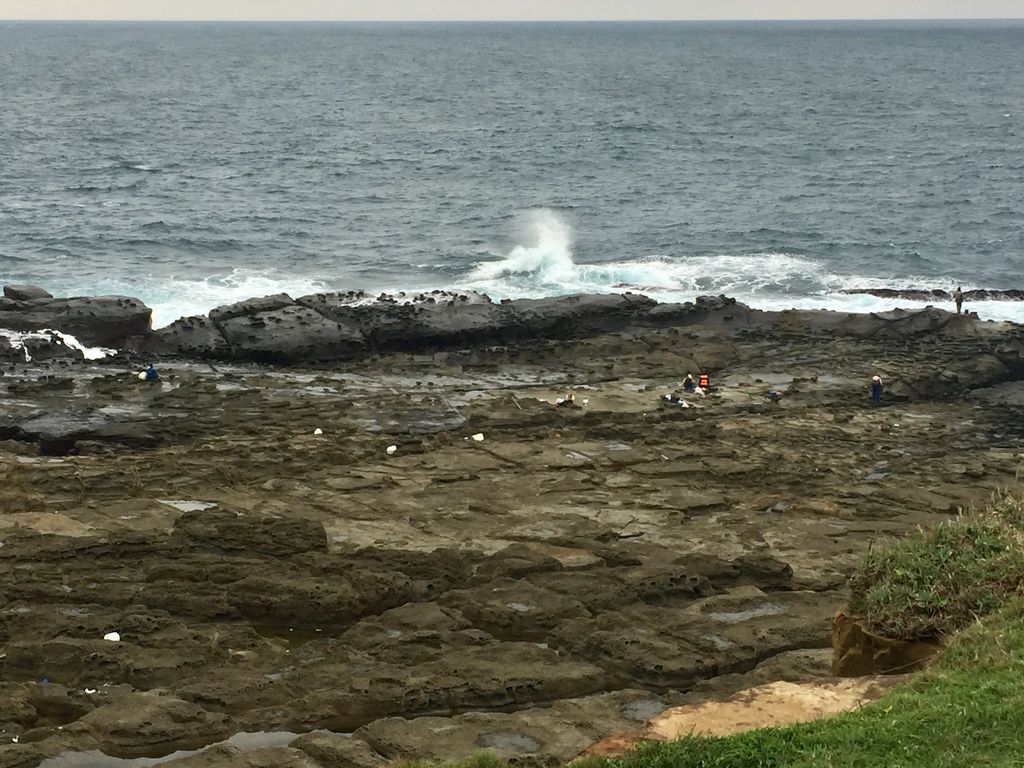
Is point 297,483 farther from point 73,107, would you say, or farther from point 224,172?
point 73,107

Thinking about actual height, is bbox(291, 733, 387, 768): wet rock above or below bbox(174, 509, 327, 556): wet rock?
below

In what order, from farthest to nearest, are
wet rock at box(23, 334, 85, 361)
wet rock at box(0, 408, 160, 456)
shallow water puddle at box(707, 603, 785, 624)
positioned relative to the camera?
1. wet rock at box(23, 334, 85, 361)
2. wet rock at box(0, 408, 160, 456)
3. shallow water puddle at box(707, 603, 785, 624)

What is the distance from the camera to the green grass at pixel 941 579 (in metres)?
→ 16.1

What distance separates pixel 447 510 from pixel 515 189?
51.2 m

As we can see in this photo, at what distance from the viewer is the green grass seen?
1606 centimetres

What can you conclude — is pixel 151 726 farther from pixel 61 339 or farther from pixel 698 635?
pixel 61 339

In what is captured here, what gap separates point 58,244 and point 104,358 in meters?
24.4

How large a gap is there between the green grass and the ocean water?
29.8 meters

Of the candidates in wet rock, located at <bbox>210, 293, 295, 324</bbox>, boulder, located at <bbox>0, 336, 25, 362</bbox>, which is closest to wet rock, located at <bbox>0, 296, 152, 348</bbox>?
boulder, located at <bbox>0, 336, 25, 362</bbox>

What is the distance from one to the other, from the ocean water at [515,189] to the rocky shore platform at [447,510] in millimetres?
Result: 10065

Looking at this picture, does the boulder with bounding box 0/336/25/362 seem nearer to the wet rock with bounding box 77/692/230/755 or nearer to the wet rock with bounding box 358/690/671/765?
the wet rock with bounding box 77/692/230/755

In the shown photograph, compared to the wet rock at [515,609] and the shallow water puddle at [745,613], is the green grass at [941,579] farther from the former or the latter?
the wet rock at [515,609]

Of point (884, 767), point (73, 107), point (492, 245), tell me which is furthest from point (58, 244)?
point (73, 107)

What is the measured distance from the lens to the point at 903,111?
364 feet
